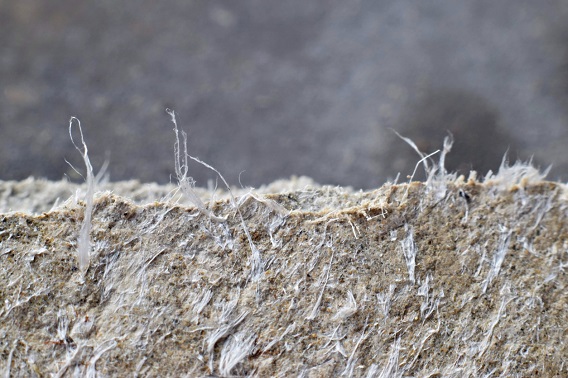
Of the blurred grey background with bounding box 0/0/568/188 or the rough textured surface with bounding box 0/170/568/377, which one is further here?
the blurred grey background with bounding box 0/0/568/188

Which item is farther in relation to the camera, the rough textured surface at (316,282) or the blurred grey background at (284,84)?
the blurred grey background at (284,84)

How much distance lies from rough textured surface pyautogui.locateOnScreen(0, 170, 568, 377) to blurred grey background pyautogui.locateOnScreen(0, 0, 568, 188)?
693 millimetres

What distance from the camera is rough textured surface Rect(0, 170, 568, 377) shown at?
78cm

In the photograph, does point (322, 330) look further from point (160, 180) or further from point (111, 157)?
point (111, 157)

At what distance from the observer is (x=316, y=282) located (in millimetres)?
800

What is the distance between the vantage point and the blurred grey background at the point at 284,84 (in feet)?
5.02

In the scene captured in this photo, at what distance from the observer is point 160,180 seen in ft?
4.81

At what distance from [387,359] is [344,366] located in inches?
2.5

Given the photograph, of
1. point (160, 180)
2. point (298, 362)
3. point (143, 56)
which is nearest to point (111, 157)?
point (160, 180)

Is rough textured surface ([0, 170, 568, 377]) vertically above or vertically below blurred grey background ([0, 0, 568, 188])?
below

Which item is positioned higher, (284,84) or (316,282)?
(284,84)

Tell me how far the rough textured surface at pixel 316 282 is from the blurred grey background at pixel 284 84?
0.69 m

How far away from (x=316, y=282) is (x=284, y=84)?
92 centimetres

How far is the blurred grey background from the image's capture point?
1.53 m
